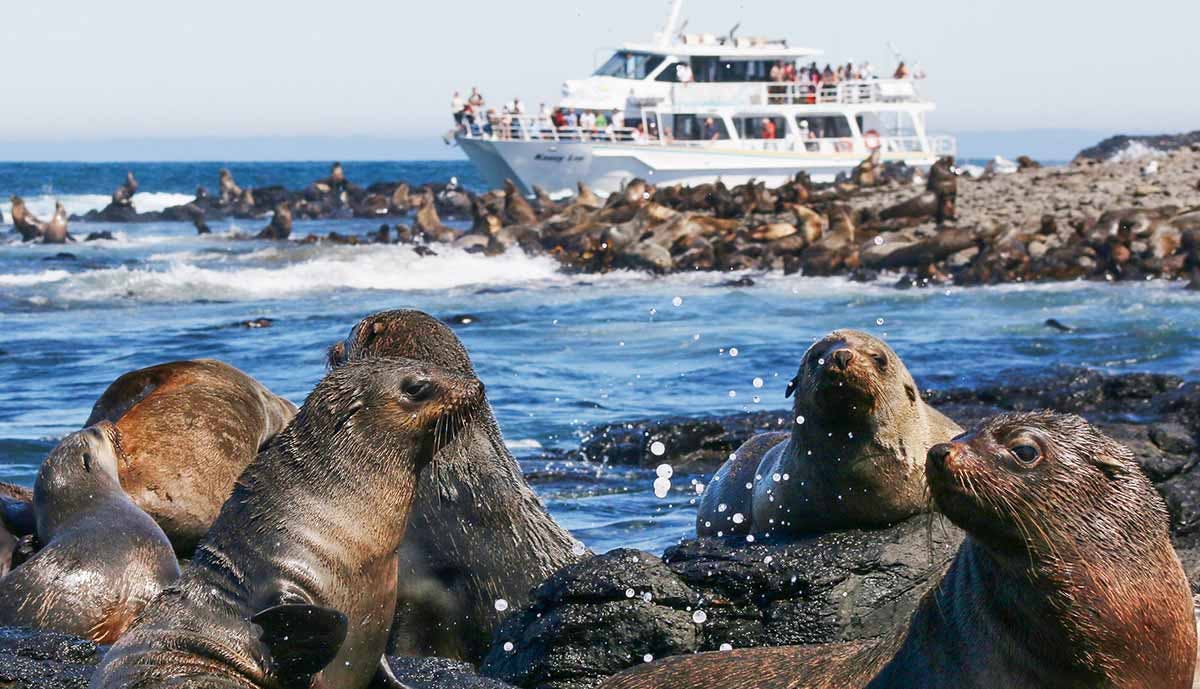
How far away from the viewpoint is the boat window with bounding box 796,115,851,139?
54094 millimetres

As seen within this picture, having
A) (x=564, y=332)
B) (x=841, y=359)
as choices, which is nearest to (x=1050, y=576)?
(x=841, y=359)

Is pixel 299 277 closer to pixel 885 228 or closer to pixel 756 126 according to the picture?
pixel 885 228

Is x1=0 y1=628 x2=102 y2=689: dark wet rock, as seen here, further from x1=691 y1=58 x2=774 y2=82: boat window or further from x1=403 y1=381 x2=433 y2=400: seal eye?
x1=691 y1=58 x2=774 y2=82: boat window

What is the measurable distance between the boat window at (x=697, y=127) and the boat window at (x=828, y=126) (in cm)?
315

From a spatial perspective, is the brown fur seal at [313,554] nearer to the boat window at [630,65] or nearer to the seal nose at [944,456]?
the seal nose at [944,456]

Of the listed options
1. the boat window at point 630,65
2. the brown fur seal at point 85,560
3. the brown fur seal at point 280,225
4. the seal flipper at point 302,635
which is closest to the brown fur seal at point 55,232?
the brown fur seal at point 280,225


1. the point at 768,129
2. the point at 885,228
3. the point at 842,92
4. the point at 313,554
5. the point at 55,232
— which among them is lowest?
the point at 55,232

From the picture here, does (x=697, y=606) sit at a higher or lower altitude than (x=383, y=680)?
lower

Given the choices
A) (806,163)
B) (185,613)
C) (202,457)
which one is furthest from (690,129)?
(185,613)

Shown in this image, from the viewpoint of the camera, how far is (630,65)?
5344cm

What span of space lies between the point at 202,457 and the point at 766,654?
4078 mm

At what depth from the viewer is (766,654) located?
481 centimetres

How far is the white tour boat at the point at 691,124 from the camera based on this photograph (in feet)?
165

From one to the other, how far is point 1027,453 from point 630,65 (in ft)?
164
